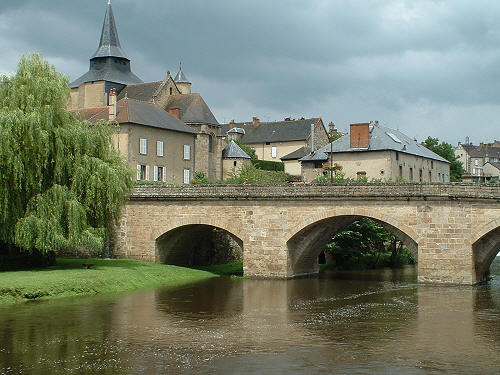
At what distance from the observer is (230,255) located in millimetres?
43688

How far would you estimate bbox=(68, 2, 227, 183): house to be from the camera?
53250 millimetres

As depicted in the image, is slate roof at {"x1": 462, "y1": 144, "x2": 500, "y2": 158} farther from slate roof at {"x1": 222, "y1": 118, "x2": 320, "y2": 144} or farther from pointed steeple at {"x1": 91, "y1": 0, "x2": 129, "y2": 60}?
pointed steeple at {"x1": 91, "y1": 0, "x2": 129, "y2": 60}

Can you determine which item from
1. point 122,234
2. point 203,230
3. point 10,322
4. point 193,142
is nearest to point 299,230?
point 203,230

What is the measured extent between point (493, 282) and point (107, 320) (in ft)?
67.2

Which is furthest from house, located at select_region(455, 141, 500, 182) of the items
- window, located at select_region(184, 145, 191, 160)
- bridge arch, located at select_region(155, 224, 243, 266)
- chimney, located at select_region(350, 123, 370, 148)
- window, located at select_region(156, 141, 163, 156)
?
bridge arch, located at select_region(155, 224, 243, 266)

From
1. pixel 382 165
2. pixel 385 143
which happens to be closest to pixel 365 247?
pixel 382 165

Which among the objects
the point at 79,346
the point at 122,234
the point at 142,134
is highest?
the point at 142,134

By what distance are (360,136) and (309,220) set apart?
2179cm

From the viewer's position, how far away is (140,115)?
54.2 metres

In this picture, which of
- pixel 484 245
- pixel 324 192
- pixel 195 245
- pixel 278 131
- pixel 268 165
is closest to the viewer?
pixel 484 245

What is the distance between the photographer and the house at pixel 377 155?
5244 cm

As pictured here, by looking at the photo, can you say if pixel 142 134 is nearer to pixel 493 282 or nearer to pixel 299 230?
pixel 299 230

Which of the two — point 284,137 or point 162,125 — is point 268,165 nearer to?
point 284,137

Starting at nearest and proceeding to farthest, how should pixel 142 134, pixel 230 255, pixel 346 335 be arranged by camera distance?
1. pixel 346 335
2. pixel 230 255
3. pixel 142 134
